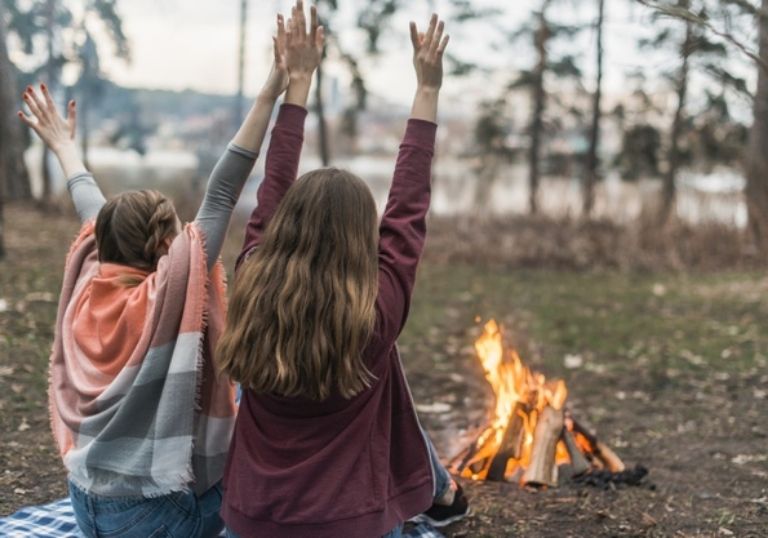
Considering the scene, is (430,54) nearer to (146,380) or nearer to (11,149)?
(146,380)

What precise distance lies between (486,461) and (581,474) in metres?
0.45

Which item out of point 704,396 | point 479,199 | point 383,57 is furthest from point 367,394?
point 383,57

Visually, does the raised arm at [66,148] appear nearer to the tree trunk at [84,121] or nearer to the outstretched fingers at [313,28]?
the outstretched fingers at [313,28]

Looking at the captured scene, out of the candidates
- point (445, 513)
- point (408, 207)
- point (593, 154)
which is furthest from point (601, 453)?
point (593, 154)

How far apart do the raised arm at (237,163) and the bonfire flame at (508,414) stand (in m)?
1.91

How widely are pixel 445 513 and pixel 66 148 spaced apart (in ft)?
6.58

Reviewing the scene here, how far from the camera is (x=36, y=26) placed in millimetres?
23828

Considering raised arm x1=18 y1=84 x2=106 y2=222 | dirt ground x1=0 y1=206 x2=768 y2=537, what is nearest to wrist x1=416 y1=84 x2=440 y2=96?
raised arm x1=18 y1=84 x2=106 y2=222

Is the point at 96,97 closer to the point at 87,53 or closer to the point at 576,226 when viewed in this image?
the point at 87,53

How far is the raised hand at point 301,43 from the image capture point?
2.66 m

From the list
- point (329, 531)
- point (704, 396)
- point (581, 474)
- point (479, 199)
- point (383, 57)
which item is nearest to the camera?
point (329, 531)

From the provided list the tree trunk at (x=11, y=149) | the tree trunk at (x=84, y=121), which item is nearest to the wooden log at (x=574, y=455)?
the tree trunk at (x=11, y=149)

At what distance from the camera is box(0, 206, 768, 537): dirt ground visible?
148 inches

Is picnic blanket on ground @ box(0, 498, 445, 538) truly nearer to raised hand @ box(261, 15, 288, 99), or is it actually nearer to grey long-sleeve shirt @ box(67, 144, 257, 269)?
grey long-sleeve shirt @ box(67, 144, 257, 269)
